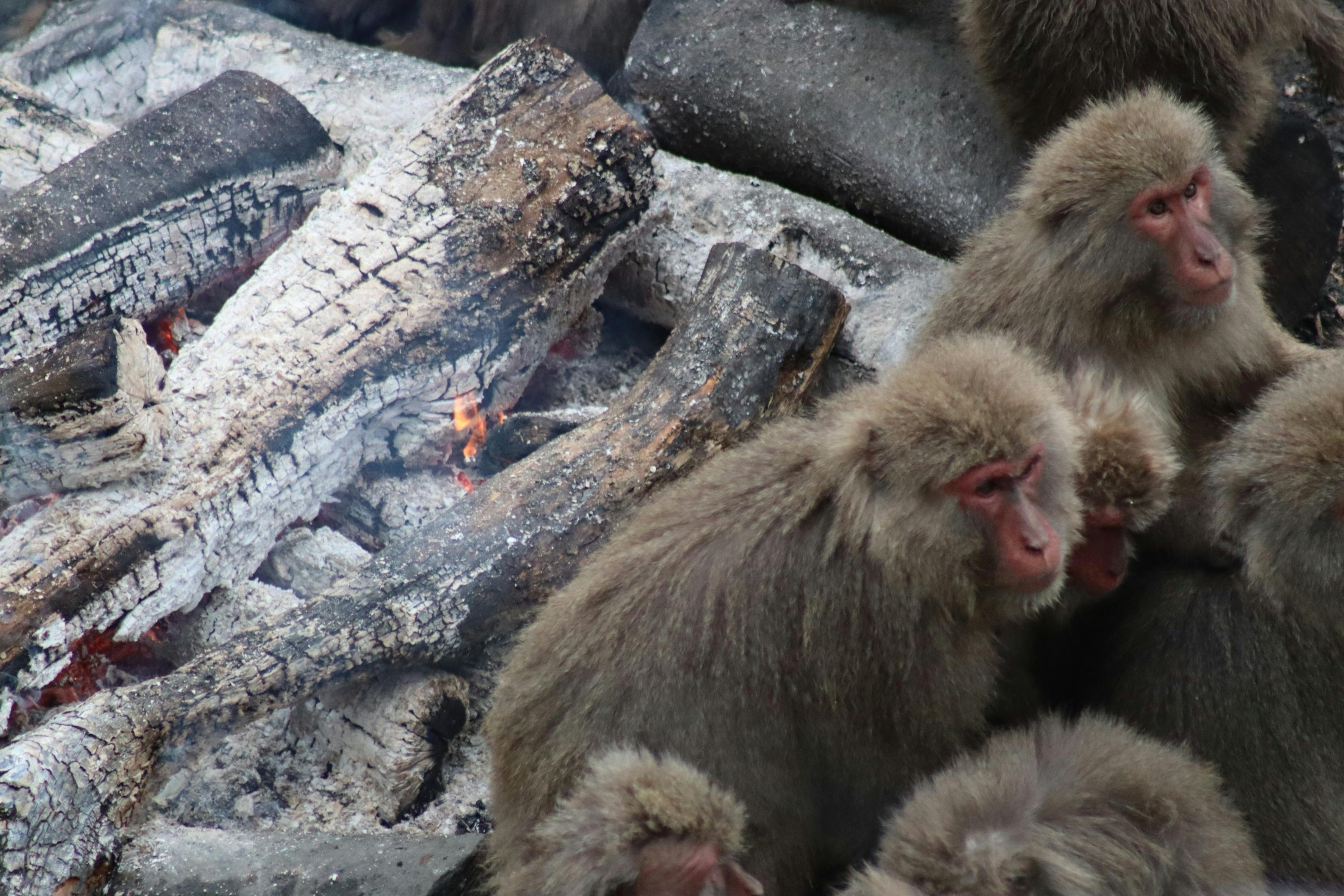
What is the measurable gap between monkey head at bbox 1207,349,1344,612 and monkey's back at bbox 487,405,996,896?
61 cm

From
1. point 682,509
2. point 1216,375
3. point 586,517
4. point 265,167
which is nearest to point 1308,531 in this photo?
point 1216,375

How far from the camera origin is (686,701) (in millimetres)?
2570

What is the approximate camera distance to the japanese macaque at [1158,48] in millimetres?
3760

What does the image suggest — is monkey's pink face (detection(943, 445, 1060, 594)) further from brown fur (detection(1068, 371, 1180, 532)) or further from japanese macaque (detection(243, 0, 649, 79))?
japanese macaque (detection(243, 0, 649, 79))

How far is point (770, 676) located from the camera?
8.54ft

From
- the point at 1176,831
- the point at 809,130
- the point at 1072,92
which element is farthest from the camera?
the point at 809,130

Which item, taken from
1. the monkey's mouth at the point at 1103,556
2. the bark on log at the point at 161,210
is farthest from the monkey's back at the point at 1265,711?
the bark on log at the point at 161,210

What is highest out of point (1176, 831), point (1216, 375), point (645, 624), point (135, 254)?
point (1216, 375)

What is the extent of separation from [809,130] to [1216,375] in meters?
2.08

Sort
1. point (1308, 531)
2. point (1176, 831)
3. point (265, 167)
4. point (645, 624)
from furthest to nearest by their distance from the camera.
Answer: point (265, 167), point (645, 624), point (1308, 531), point (1176, 831)

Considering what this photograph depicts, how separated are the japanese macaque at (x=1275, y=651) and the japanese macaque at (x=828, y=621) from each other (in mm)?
393

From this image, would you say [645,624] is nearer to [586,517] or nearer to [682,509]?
[682,509]

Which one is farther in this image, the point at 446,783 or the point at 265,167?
the point at 265,167

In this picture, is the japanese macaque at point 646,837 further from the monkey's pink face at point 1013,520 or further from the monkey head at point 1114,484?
the monkey head at point 1114,484
